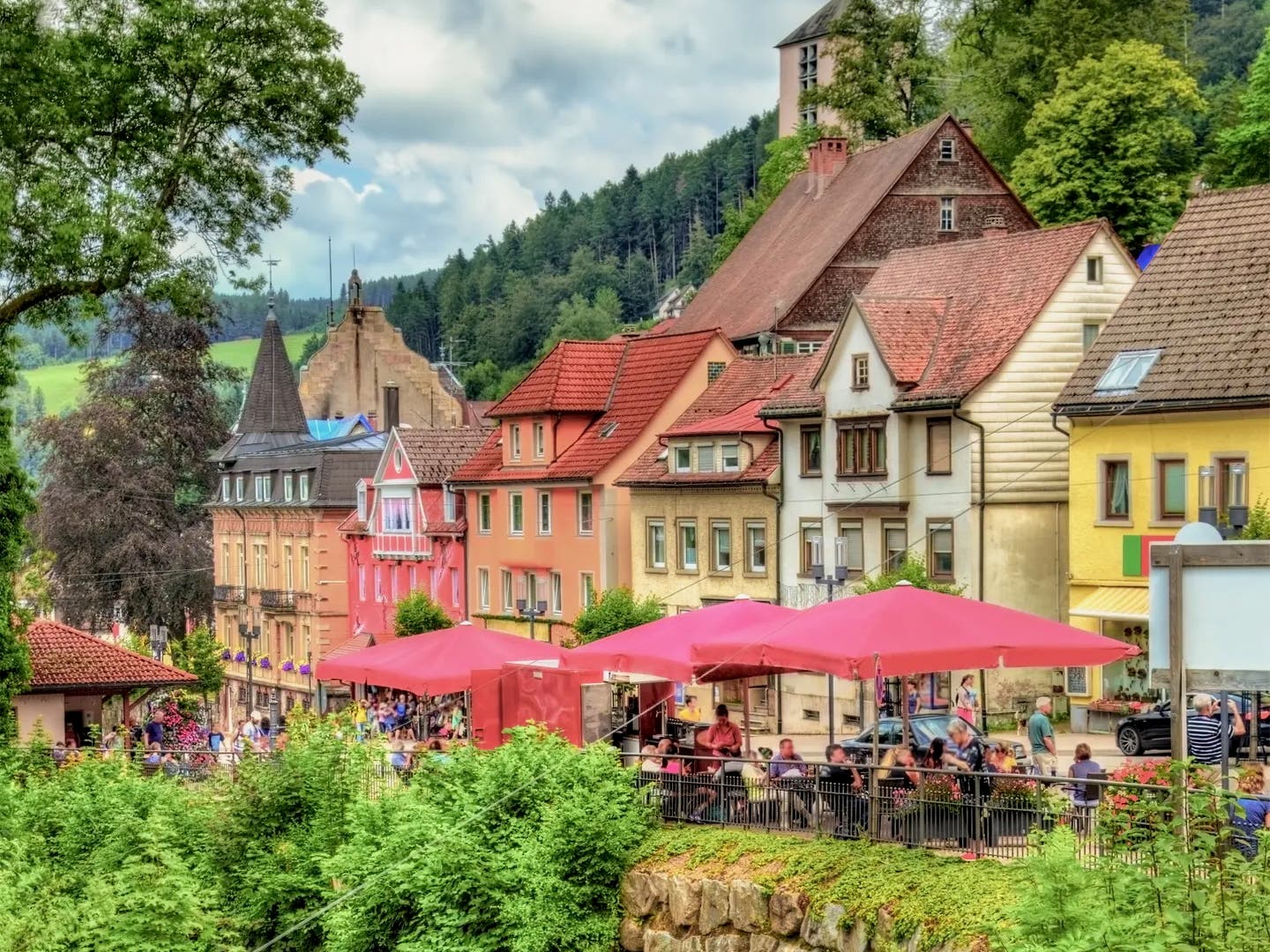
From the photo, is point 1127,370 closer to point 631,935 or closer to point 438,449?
point 631,935

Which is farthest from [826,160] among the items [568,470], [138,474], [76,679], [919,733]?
[919,733]

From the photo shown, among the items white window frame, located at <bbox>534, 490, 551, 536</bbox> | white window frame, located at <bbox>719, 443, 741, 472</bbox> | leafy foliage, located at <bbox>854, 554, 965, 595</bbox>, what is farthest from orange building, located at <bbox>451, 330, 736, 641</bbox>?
leafy foliage, located at <bbox>854, 554, 965, 595</bbox>

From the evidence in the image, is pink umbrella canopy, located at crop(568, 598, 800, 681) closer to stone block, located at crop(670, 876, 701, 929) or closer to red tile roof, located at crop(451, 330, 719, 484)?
stone block, located at crop(670, 876, 701, 929)

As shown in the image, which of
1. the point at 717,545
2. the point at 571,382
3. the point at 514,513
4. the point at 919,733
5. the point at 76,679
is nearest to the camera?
the point at 919,733

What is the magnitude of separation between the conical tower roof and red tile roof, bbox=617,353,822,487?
44.4m

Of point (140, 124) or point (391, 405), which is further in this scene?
point (391, 405)

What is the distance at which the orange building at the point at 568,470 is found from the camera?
5906 cm

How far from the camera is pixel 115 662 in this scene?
4153 centimetres

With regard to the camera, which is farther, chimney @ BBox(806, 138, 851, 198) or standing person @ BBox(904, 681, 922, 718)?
chimney @ BBox(806, 138, 851, 198)

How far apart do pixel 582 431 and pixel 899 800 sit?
4176cm

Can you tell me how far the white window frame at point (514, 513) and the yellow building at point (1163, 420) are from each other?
23390mm

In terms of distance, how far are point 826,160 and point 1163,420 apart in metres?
34.2

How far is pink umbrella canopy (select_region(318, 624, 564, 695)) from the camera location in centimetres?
3022

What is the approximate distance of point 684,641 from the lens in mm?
26078
